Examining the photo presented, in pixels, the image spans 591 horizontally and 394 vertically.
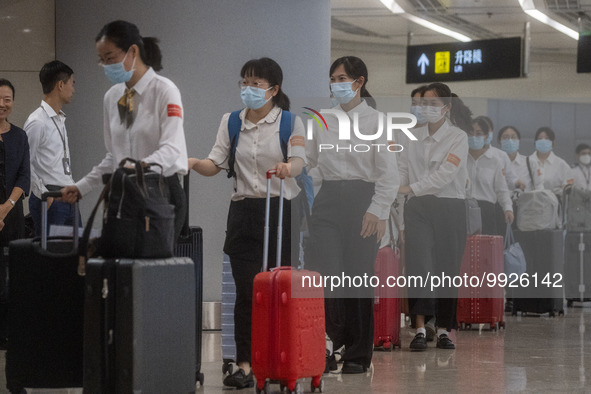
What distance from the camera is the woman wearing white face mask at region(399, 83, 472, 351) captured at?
6.67 meters

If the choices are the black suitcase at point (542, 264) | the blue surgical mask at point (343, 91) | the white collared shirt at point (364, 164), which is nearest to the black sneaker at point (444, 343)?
the white collared shirt at point (364, 164)

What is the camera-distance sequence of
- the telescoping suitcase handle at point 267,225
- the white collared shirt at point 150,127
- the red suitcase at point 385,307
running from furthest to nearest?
the red suitcase at point 385,307 < the telescoping suitcase handle at point 267,225 < the white collared shirt at point 150,127

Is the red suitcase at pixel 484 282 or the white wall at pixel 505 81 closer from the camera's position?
the red suitcase at pixel 484 282

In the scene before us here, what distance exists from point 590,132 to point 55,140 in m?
12.1

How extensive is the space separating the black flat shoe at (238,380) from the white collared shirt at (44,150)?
6.19 ft

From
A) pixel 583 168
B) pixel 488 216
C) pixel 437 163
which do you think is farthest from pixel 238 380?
pixel 583 168

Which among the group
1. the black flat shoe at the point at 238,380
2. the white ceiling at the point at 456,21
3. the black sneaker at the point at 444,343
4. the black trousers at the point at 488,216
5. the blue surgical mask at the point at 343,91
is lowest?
the black sneaker at the point at 444,343

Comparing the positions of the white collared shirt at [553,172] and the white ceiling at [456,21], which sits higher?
the white ceiling at [456,21]

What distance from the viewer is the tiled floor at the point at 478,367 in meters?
4.82

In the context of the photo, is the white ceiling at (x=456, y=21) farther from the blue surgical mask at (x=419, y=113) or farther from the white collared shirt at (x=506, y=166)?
the blue surgical mask at (x=419, y=113)

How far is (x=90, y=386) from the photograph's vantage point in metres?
3.57

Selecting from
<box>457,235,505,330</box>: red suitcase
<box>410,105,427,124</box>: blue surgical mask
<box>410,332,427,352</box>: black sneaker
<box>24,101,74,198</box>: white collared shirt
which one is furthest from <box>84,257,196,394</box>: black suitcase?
<box>457,235,505,330</box>: red suitcase

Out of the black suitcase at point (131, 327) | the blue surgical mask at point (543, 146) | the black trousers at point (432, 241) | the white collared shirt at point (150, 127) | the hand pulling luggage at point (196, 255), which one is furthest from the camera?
the blue surgical mask at point (543, 146)

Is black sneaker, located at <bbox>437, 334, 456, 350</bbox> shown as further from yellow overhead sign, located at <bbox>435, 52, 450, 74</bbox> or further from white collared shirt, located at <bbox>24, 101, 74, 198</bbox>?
yellow overhead sign, located at <bbox>435, 52, 450, 74</bbox>
